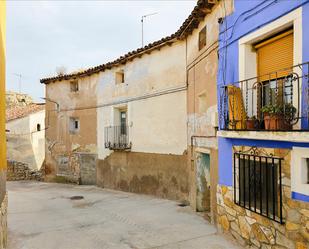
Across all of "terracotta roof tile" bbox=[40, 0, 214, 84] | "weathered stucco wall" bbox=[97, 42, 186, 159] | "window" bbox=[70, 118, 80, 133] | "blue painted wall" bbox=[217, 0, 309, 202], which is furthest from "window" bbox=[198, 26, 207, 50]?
"window" bbox=[70, 118, 80, 133]

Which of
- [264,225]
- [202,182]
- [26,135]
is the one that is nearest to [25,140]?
[26,135]

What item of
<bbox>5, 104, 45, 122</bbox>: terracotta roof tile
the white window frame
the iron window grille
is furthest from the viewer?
<bbox>5, 104, 45, 122</bbox>: terracotta roof tile

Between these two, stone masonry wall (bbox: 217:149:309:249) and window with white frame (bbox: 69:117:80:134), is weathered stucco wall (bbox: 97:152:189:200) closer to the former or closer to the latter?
window with white frame (bbox: 69:117:80:134)

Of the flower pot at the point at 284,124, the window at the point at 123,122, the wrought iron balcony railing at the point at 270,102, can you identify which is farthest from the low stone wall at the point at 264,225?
the window at the point at 123,122

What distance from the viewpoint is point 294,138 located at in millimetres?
4340

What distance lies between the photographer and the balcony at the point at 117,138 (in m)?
14.2

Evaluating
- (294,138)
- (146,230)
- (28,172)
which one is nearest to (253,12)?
(294,138)

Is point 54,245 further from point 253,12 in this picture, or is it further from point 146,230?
point 253,12

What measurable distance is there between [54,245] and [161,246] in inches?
99.9

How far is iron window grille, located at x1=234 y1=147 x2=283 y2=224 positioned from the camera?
16.9ft

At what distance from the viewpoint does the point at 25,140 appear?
26000 mm

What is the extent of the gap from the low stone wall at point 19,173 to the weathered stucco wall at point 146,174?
752 cm

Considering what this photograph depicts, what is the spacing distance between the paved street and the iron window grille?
1.23 metres

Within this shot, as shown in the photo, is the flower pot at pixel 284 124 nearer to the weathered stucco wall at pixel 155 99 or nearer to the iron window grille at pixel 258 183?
the iron window grille at pixel 258 183
